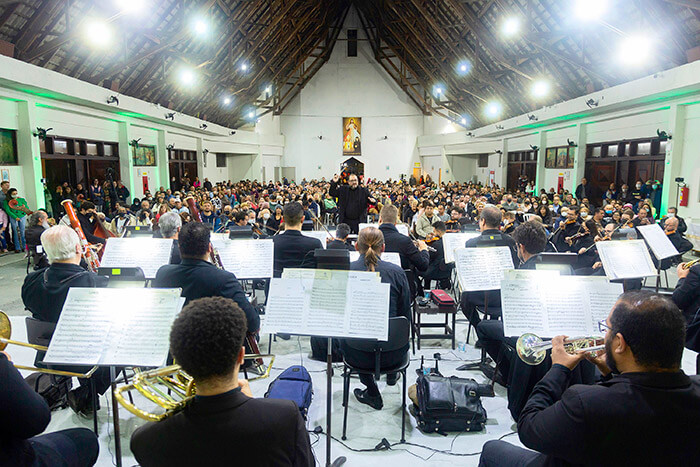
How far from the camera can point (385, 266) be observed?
148 inches

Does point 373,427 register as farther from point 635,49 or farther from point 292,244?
point 635,49

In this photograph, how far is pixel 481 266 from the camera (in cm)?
423

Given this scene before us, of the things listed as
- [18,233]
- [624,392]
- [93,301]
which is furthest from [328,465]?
[18,233]

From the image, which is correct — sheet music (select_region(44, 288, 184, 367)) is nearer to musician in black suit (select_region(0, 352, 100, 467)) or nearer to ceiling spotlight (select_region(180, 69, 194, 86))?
musician in black suit (select_region(0, 352, 100, 467))

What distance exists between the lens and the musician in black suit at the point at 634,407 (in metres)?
1.53

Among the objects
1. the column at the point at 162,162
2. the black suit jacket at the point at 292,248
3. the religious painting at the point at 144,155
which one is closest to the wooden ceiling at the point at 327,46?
the column at the point at 162,162

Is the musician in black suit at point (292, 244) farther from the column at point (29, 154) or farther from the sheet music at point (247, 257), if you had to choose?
the column at point (29, 154)

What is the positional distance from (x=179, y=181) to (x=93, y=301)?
19424 millimetres

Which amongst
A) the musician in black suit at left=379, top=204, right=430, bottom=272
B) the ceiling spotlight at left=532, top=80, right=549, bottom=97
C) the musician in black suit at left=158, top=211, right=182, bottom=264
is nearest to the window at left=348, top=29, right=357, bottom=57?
the ceiling spotlight at left=532, top=80, right=549, bottom=97

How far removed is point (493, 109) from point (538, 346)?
19.9 metres

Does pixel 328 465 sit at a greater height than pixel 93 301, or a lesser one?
lesser

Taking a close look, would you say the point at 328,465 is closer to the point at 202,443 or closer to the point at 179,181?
the point at 202,443

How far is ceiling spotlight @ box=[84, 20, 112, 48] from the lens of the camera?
10238 millimetres

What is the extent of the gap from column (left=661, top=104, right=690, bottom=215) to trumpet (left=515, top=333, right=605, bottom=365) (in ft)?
35.6
